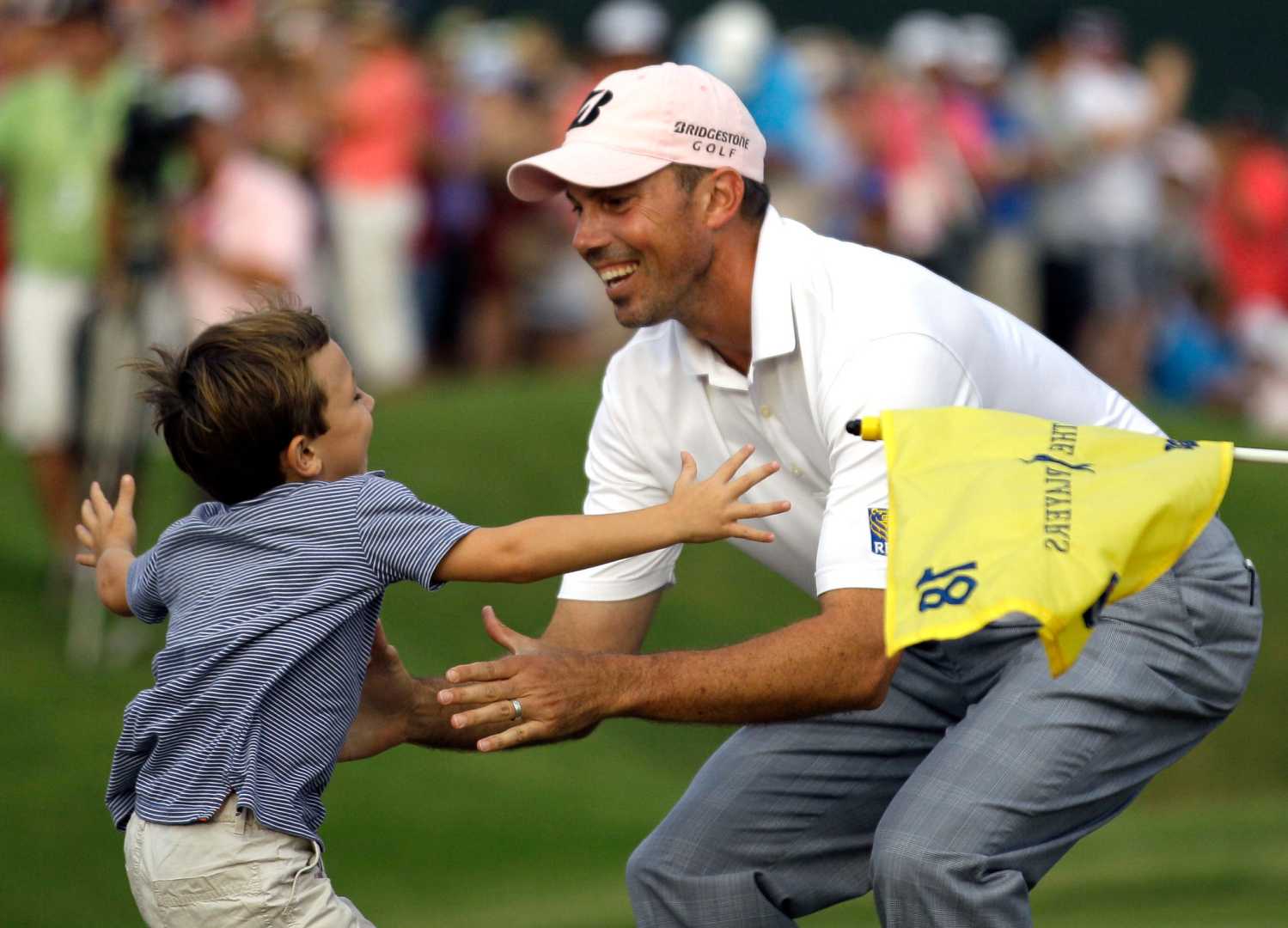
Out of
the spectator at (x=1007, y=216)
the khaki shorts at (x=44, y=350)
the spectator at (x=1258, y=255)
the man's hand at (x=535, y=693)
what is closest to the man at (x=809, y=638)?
the man's hand at (x=535, y=693)

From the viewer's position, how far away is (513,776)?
33.2 ft

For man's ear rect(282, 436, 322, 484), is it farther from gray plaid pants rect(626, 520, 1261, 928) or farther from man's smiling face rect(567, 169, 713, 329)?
gray plaid pants rect(626, 520, 1261, 928)

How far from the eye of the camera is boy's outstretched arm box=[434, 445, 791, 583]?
13.7 feet

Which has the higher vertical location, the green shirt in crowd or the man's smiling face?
the man's smiling face

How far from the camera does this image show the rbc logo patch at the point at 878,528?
4.49m

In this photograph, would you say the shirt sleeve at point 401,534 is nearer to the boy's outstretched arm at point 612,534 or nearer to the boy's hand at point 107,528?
the boy's outstretched arm at point 612,534

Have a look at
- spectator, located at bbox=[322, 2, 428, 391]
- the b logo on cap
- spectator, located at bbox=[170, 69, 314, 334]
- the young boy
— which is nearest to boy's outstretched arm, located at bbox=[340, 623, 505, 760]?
the young boy

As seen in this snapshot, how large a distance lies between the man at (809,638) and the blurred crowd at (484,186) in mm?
5367

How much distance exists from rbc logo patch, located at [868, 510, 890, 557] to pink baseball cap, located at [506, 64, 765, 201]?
102 cm

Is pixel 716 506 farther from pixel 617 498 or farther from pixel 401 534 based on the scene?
pixel 617 498

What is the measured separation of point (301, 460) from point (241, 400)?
0.19 m

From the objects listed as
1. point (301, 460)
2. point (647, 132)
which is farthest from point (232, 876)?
point (647, 132)

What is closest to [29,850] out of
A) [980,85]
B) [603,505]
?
[603,505]

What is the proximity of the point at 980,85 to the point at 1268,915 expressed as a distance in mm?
7420
